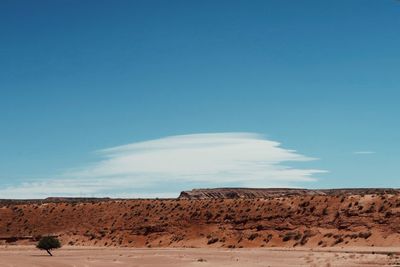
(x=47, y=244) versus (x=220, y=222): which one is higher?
(x=220, y=222)

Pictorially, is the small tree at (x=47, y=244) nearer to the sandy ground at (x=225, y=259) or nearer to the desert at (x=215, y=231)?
the desert at (x=215, y=231)

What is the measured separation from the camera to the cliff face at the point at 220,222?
84.2 m

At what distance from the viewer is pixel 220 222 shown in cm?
9769

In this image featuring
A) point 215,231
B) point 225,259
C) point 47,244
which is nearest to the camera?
point 225,259

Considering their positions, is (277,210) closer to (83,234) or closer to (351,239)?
(351,239)

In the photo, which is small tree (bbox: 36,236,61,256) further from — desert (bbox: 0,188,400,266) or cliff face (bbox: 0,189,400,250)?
cliff face (bbox: 0,189,400,250)

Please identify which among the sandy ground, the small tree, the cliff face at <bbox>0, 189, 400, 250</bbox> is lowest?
the sandy ground

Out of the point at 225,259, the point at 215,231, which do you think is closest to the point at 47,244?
the point at 215,231

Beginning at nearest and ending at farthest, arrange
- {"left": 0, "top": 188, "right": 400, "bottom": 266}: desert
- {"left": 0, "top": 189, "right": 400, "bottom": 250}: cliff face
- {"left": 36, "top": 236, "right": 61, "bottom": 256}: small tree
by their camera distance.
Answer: {"left": 0, "top": 188, "right": 400, "bottom": 266}: desert < {"left": 36, "top": 236, "right": 61, "bottom": 256}: small tree < {"left": 0, "top": 189, "right": 400, "bottom": 250}: cliff face

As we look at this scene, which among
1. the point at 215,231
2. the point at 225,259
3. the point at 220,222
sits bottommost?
the point at 225,259

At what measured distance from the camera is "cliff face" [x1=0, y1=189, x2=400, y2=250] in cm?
8425

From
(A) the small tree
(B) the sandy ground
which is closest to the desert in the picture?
(B) the sandy ground

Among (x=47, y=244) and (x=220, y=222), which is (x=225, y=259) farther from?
(x=220, y=222)

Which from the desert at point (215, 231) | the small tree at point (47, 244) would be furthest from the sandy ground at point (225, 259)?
the small tree at point (47, 244)
